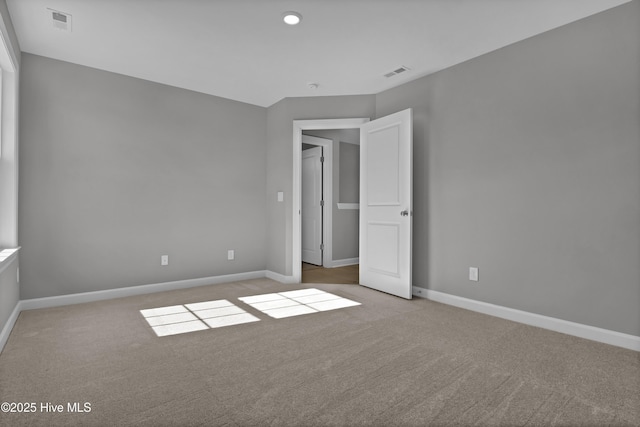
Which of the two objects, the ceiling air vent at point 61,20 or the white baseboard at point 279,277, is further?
the white baseboard at point 279,277

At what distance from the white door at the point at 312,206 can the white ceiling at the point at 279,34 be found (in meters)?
2.28

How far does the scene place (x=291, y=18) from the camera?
257 centimetres

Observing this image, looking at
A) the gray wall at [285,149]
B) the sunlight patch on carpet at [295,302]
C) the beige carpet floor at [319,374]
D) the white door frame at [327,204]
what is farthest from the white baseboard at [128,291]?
the white door frame at [327,204]

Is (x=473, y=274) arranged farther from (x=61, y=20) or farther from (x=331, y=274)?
(x=61, y=20)

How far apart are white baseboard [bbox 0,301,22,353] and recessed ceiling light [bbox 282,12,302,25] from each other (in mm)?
2966

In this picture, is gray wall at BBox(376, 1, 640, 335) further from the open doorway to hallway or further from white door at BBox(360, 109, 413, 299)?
the open doorway to hallway

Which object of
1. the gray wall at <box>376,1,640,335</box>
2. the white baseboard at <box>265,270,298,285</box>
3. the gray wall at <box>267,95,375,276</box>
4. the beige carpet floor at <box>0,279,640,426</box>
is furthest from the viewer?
the white baseboard at <box>265,270,298,285</box>

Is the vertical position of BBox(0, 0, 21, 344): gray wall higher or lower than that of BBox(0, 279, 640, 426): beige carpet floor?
higher

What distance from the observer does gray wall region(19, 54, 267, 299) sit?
10.7 ft

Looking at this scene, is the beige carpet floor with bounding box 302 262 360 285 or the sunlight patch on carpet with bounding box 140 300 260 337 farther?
the beige carpet floor with bounding box 302 262 360 285

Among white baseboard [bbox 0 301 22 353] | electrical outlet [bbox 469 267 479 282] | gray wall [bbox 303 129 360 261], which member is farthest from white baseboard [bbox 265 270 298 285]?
white baseboard [bbox 0 301 22 353]

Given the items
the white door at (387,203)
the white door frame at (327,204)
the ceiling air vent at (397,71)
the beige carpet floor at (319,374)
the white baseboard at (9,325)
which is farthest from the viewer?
the white door frame at (327,204)

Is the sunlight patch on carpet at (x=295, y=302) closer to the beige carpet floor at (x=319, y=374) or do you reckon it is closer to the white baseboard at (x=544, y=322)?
the beige carpet floor at (x=319, y=374)

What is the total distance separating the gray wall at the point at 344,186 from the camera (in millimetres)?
5867
